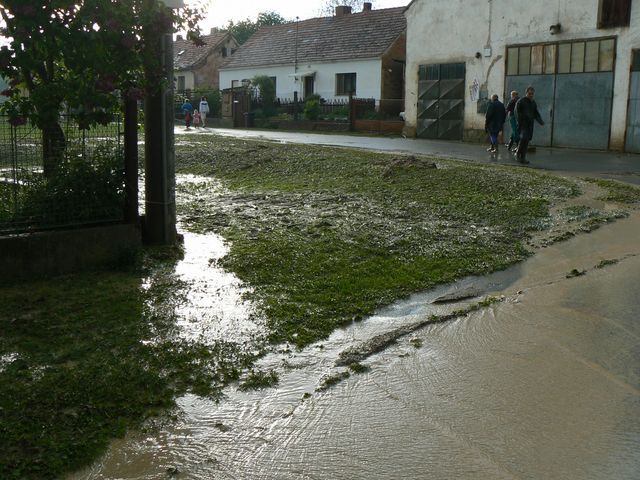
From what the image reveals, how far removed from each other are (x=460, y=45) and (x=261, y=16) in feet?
204

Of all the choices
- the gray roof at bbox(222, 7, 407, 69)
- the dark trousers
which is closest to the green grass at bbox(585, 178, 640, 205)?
the dark trousers

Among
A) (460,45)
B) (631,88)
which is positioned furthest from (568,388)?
(460,45)

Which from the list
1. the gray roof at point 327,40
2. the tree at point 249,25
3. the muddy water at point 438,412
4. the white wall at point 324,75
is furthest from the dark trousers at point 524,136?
the tree at point 249,25

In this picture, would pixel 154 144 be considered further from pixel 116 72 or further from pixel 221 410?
pixel 221 410

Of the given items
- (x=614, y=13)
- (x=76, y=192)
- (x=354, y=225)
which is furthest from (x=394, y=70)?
(x=76, y=192)

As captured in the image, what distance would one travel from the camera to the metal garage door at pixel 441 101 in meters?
28.7

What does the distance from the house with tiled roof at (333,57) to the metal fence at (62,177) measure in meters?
32.7

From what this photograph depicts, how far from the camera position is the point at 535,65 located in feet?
81.6

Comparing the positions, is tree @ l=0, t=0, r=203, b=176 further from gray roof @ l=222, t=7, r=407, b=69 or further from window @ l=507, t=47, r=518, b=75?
gray roof @ l=222, t=7, r=407, b=69

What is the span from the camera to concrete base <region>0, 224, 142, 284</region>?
6.79 metres

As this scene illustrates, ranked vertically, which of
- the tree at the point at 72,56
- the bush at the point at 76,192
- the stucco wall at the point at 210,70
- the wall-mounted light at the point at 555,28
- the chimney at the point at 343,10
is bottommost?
the bush at the point at 76,192

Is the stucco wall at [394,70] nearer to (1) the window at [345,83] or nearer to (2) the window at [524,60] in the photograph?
Answer: (1) the window at [345,83]

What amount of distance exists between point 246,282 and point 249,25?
81.2 m

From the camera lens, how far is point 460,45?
2812 cm
